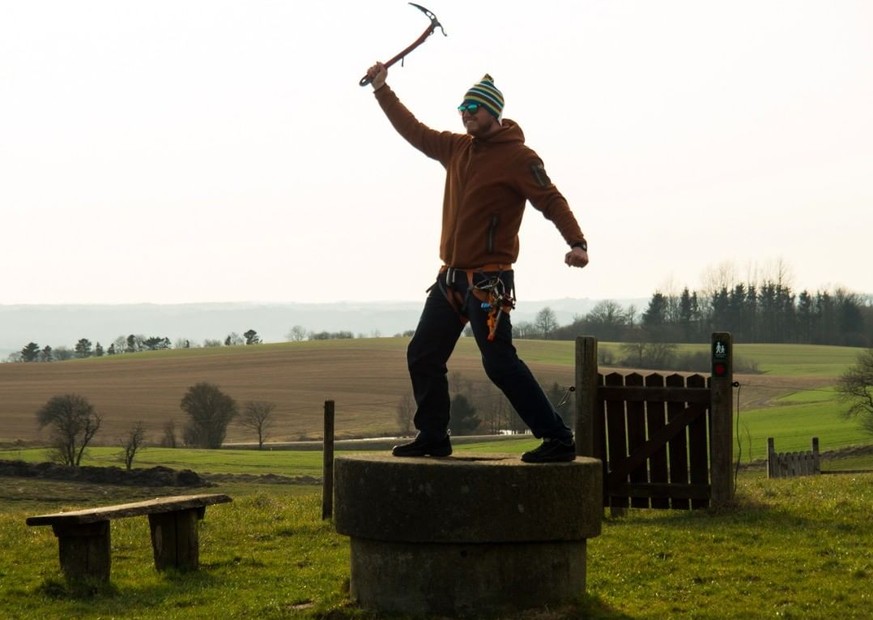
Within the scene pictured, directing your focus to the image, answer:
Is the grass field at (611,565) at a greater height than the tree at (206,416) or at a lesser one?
greater

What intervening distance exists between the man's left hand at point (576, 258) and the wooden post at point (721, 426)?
5.04 metres

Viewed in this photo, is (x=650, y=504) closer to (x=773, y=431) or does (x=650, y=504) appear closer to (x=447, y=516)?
(x=447, y=516)

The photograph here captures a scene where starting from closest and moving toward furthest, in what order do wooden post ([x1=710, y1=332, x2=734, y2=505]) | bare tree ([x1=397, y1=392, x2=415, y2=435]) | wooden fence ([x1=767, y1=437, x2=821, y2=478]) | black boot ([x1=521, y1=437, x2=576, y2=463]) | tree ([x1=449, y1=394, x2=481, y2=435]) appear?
black boot ([x1=521, y1=437, x2=576, y2=463]) < wooden post ([x1=710, y1=332, x2=734, y2=505]) < wooden fence ([x1=767, y1=437, x2=821, y2=478]) < tree ([x1=449, y1=394, x2=481, y2=435]) < bare tree ([x1=397, y1=392, x2=415, y2=435])

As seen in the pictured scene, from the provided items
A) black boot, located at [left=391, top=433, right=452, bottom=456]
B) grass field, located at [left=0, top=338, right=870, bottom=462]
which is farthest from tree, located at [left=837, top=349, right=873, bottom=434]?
black boot, located at [left=391, top=433, right=452, bottom=456]

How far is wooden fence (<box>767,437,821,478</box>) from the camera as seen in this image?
28672 mm

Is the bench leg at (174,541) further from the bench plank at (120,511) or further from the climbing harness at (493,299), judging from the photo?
the climbing harness at (493,299)

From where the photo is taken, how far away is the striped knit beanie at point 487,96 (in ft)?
28.3

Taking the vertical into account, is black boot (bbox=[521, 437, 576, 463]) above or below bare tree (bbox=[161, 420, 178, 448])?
above

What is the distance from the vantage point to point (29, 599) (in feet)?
33.0

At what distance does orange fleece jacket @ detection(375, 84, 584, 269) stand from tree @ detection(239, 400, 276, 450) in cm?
6071

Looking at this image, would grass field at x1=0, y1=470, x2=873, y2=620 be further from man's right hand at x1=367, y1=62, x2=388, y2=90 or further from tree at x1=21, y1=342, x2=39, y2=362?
tree at x1=21, y1=342, x2=39, y2=362

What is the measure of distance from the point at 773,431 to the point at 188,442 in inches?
1134

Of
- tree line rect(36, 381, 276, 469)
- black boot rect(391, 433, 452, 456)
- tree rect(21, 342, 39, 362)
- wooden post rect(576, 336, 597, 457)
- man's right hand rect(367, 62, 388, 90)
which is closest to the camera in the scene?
black boot rect(391, 433, 452, 456)

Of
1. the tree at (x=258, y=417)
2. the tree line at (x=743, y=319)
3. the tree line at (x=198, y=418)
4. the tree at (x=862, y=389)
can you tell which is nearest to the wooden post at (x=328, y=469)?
the tree at (x=862, y=389)
